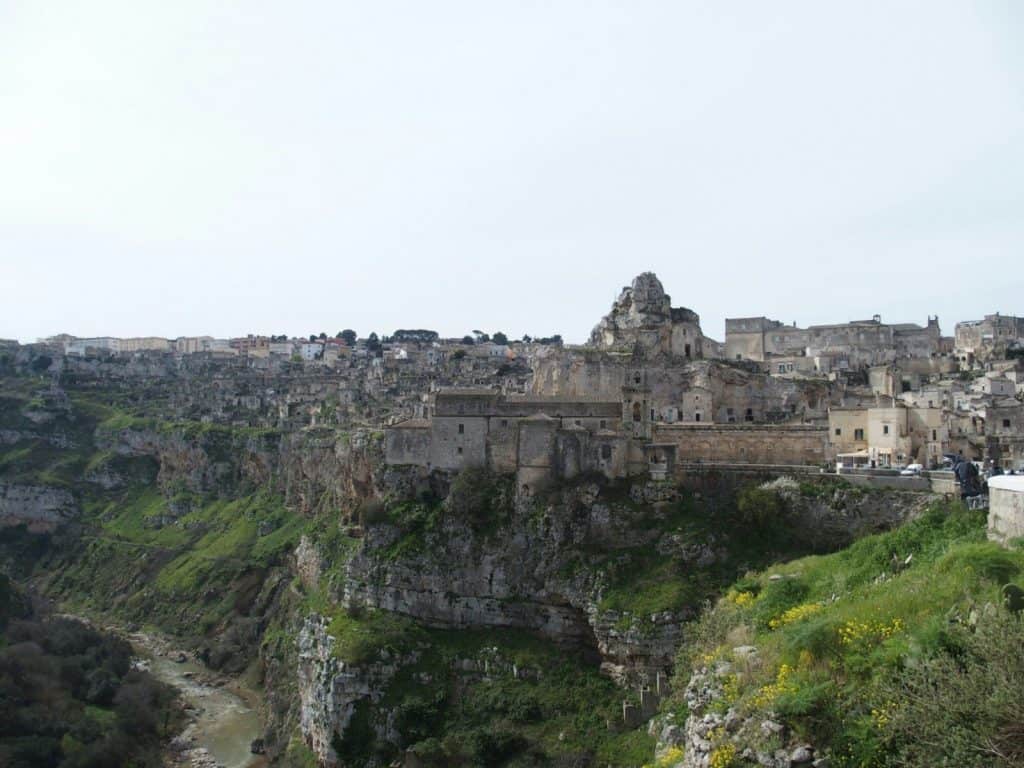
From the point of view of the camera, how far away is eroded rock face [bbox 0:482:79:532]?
75312 millimetres

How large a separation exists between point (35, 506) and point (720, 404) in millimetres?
57915

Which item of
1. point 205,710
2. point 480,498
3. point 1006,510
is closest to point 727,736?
point 1006,510

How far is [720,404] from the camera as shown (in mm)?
43844

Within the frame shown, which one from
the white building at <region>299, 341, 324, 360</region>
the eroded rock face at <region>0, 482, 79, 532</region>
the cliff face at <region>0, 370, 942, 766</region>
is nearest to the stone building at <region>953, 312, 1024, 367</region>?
the cliff face at <region>0, 370, 942, 766</region>

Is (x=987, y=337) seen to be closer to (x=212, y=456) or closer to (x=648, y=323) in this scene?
(x=648, y=323)

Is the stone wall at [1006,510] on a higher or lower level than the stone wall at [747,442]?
lower

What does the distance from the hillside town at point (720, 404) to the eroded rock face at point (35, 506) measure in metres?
16.6

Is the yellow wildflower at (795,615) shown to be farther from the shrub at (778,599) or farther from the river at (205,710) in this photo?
the river at (205,710)

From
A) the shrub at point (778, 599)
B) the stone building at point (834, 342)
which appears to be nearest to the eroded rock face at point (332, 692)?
the shrub at point (778, 599)

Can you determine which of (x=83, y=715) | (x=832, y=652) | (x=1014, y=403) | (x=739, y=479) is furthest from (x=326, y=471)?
(x=832, y=652)

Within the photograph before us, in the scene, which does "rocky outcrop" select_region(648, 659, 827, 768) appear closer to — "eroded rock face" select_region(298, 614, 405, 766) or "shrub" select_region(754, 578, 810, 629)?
"shrub" select_region(754, 578, 810, 629)

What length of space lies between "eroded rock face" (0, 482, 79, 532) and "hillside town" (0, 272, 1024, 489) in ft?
54.5

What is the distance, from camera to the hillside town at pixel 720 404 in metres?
35.2

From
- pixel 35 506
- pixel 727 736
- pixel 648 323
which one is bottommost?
pixel 35 506
